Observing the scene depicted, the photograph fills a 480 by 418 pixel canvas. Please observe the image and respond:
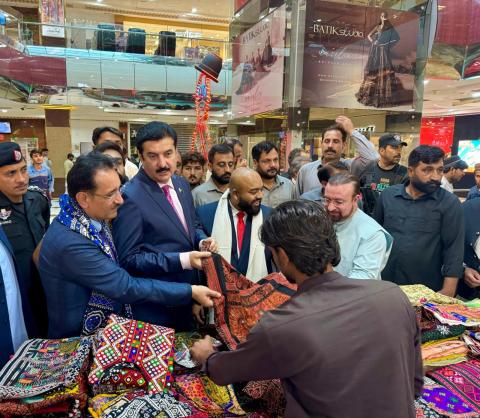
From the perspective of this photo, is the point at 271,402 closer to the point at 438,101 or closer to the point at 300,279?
the point at 300,279

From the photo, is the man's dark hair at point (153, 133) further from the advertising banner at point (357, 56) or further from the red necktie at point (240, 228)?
the advertising banner at point (357, 56)

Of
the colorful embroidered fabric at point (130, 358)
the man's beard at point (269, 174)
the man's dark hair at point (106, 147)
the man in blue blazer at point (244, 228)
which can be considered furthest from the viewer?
the man's beard at point (269, 174)

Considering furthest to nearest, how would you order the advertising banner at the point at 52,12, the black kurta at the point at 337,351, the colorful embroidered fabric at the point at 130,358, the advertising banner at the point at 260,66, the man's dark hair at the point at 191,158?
the advertising banner at the point at 52,12 < the advertising banner at the point at 260,66 < the man's dark hair at the point at 191,158 < the colorful embroidered fabric at the point at 130,358 < the black kurta at the point at 337,351

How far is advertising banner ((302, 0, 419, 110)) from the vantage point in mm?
4520

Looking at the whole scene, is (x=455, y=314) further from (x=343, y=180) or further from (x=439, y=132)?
(x=439, y=132)

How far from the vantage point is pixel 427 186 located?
266cm

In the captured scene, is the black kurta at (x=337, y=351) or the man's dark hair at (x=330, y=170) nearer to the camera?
the black kurta at (x=337, y=351)

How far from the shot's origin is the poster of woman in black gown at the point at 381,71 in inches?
186

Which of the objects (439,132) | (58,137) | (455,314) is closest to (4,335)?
(455,314)

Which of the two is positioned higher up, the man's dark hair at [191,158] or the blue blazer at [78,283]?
the man's dark hair at [191,158]

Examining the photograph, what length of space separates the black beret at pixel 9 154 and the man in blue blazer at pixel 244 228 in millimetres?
1321

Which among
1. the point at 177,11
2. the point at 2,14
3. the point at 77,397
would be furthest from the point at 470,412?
the point at 177,11

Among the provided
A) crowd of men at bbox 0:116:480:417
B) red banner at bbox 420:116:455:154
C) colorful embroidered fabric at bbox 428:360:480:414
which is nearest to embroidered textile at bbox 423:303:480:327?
colorful embroidered fabric at bbox 428:360:480:414

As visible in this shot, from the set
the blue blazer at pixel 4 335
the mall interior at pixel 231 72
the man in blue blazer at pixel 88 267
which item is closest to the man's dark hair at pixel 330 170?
the man in blue blazer at pixel 88 267
